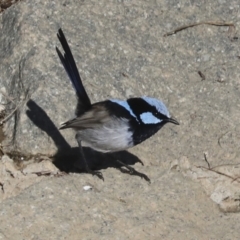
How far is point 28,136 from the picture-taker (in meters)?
5.84

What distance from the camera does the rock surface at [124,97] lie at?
5.16 m

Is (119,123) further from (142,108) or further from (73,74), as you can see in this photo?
(73,74)

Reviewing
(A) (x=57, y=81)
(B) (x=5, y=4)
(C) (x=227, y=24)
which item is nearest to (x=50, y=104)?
(A) (x=57, y=81)

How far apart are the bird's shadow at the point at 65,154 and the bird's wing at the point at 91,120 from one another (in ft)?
1.14

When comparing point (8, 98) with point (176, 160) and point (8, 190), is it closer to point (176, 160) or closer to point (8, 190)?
point (8, 190)

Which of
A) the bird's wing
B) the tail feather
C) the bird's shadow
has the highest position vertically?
the tail feather

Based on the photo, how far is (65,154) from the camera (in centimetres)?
594

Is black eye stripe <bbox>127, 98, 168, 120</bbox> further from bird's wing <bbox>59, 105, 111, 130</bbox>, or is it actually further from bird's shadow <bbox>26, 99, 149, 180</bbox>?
bird's shadow <bbox>26, 99, 149, 180</bbox>

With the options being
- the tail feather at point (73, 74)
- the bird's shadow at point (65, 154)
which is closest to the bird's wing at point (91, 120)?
the tail feather at point (73, 74)

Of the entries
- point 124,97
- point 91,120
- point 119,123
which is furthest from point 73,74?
point 124,97

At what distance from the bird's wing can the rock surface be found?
1.29 feet

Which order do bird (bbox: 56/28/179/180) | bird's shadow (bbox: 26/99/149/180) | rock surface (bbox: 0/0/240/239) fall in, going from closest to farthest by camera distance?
rock surface (bbox: 0/0/240/239) → bird (bbox: 56/28/179/180) → bird's shadow (bbox: 26/99/149/180)

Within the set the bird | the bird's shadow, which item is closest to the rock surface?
the bird's shadow

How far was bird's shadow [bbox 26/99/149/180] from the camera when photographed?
5883 millimetres
